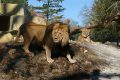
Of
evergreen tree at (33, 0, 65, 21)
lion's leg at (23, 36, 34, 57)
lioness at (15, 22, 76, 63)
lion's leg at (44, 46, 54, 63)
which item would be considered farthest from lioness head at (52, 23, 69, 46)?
evergreen tree at (33, 0, 65, 21)

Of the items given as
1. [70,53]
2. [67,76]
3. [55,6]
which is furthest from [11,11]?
[55,6]

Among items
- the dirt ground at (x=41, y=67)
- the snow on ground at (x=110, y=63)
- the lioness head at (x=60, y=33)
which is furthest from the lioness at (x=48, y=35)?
the snow on ground at (x=110, y=63)

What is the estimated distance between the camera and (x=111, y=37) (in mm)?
35719

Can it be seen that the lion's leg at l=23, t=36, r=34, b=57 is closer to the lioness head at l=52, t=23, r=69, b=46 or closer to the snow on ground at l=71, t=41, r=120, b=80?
the lioness head at l=52, t=23, r=69, b=46

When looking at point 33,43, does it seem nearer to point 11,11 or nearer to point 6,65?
point 6,65

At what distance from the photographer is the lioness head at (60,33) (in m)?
11.2

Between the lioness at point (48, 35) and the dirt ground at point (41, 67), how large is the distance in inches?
9.3

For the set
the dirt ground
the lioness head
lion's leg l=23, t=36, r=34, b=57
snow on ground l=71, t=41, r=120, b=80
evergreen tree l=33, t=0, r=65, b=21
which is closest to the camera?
the dirt ground

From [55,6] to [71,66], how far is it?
50038 mm

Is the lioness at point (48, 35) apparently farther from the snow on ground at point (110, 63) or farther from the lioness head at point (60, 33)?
the snow on ground at point (110, 63)

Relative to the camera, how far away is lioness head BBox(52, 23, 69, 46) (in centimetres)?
1120

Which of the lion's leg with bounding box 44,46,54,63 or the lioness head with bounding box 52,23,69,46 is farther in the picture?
the lion's leg with bounding box 44,46,54,63

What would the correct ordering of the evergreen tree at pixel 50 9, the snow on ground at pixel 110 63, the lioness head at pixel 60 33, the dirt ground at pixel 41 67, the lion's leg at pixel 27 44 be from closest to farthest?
the dirt ground at pixel 41 67
the lioness head at pixel 60 33
the snow on ground at pixel 110 63
the lion's leg at pixel 27 44
the evergreen tree at pixel 50 9

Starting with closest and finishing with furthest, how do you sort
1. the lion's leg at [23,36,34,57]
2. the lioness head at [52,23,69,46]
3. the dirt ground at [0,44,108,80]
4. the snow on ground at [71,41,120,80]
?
1. the dirt ground at [0,44,108,80]
2. the lioness head at [52,23,69,46]
3. the snow on ground at [71,41,120,80]
4. the lion's leg at [23,36,34,57]
